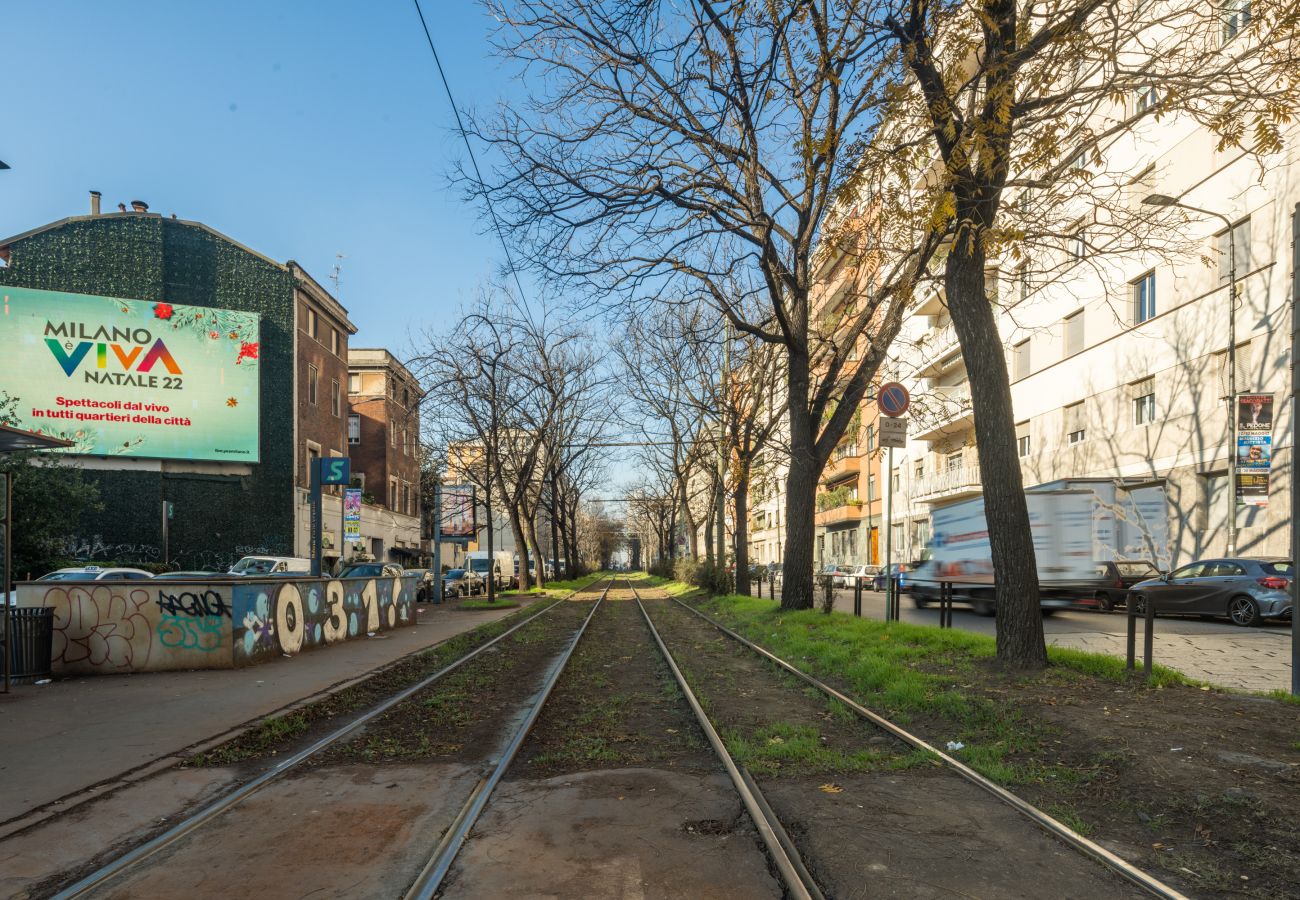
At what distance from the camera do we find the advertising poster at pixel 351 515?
39531 mm

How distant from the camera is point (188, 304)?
34.4 metres

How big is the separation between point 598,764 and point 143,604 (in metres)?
8.48

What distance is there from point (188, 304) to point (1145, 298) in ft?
114

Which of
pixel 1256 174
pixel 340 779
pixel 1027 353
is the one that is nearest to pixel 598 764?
pixel 340 779

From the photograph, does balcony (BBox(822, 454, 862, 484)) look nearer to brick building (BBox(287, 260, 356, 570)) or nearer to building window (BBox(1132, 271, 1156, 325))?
building window (BBox(1132, 271, 1156, 325))

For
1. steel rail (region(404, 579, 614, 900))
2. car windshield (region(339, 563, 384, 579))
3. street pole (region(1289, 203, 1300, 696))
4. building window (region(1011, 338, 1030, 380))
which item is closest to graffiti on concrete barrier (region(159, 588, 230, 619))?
steel rail (region(404, 579, 614, 900))

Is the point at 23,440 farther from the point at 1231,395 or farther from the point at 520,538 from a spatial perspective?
the point at 1231,395

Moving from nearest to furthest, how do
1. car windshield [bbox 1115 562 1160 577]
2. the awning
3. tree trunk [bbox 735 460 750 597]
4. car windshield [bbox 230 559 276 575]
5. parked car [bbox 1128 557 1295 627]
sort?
the awning, parked car [bbox 1128 557 1295 627], car windshield [bbox 1115 562 1160 577], car windshield [bbox 230 559 276 575], tree trunk [bbox 735 460 750 597]

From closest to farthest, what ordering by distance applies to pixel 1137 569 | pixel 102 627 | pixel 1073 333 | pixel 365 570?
pixel 102 627 → pixel 1137 569 → pixel 365 570 → pixel 1073 333

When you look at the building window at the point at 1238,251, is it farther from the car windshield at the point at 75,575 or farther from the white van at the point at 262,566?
the car windshield at the point at 75,575

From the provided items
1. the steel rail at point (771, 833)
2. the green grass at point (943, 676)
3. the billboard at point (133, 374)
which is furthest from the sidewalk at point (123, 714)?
the billboard at point (133, 374)

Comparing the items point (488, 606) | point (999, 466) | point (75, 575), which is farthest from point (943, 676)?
point (488, 606)

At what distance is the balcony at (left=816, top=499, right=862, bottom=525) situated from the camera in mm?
52219

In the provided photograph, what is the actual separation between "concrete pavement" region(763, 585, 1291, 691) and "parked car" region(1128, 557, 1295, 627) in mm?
296
